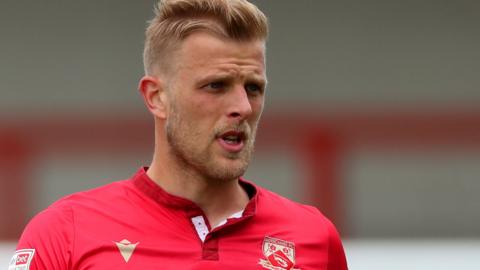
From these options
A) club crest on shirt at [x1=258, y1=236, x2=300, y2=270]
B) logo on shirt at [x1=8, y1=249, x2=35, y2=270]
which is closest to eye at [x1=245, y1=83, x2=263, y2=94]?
club crest on shirt at [x1=258, y1=236, x2=300, y2=270]

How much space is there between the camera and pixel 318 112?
574cm

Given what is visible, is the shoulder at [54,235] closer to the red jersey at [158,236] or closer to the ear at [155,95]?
the red jersey at [158,236]

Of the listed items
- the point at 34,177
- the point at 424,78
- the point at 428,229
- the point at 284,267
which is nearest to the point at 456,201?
the point at 428,229

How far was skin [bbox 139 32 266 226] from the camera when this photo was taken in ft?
8.65

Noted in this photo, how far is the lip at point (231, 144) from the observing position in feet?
8.61

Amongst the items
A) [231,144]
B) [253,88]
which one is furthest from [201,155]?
[253,88]

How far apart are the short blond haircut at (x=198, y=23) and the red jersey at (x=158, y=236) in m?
0.30

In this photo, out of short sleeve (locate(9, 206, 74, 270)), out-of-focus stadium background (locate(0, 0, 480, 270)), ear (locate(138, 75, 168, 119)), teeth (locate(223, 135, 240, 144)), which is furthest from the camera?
out-of-focus stadium background (locate(0, 0, 480, 270))

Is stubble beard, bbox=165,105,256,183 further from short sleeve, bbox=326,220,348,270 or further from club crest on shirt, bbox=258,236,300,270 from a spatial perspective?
short sleeve, bbox=326,220,348,270

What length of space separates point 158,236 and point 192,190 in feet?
0.48

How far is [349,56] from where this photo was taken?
6297mm

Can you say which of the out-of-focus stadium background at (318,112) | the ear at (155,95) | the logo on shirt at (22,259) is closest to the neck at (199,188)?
the ear at (155,95)

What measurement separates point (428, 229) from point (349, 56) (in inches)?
42.0

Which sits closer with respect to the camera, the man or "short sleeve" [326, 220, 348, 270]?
the man
